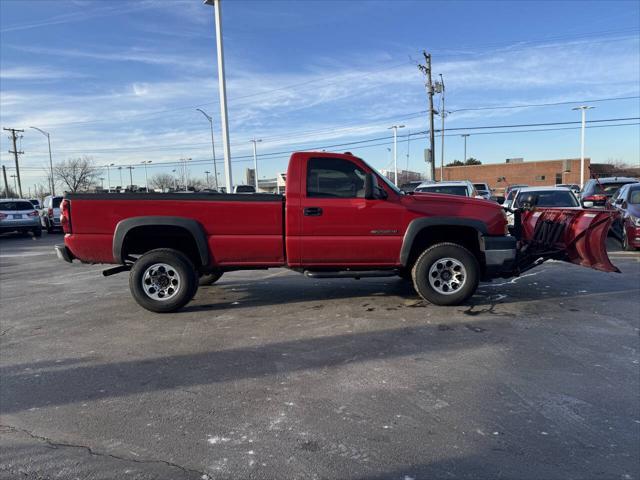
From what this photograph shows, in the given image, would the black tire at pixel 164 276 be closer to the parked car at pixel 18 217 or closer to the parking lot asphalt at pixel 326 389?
the parking lot asphalt at pixel 326 389

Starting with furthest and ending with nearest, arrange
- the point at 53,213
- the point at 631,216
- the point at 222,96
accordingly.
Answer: the point at 53,213
the point at 222,96
the point at 631,216

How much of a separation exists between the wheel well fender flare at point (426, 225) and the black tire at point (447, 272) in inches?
9.9

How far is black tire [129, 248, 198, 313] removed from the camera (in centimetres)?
629

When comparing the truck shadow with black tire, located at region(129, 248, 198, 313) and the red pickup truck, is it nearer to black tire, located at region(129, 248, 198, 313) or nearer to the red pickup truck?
the red pickup truck

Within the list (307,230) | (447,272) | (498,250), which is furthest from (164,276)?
(498,250)

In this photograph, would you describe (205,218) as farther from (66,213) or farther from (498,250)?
(498,250)

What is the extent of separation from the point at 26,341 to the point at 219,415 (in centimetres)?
329

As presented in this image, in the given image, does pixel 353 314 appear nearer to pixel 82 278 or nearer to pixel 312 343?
pixel 312 343

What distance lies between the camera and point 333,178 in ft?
21.0

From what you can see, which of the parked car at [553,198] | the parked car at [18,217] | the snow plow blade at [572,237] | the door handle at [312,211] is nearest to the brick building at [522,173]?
the parked car at [553,198]

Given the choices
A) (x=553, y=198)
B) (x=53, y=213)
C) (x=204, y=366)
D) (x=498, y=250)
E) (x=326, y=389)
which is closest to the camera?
(x=326, y=389)

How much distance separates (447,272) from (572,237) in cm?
197

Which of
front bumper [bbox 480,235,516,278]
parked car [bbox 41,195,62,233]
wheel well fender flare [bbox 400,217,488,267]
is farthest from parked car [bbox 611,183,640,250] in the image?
parked car [bbox 41,195,62,233]

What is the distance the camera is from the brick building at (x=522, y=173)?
60.7m
